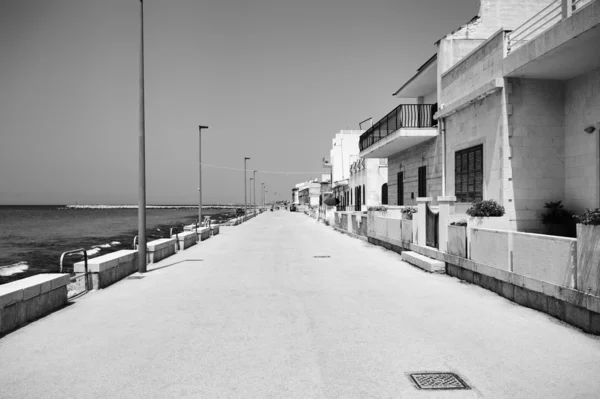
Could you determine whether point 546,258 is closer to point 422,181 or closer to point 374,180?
point 422,181

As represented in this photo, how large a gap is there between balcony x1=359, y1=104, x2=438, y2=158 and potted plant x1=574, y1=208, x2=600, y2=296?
1221cm

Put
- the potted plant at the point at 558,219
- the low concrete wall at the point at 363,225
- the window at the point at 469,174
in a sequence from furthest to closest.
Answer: the low concrete wall at the point at 363,225
the window at the point at 469,174
the potted plant at the point at 558,219

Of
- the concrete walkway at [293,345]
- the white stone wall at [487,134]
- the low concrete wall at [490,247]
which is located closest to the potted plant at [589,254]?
the concrete walkway at [293,345]

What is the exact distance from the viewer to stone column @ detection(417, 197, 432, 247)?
13078mm

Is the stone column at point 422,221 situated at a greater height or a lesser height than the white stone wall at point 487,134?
lesser

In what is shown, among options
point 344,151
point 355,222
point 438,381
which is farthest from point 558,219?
point 344,151

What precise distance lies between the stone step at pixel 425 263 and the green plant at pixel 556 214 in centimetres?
295

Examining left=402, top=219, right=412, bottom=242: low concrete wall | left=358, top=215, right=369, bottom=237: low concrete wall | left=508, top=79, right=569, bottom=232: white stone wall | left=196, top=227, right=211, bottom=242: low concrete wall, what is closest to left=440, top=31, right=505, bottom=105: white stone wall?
left=508, top=79, right=569, bottom=232: white stone wall

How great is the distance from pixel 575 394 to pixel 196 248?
54.3ft

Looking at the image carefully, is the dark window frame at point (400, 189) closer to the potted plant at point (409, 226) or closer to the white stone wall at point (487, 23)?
the potted plant at point (409, 226)

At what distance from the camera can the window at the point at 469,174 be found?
13.5m

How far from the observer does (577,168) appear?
1068 centimetres

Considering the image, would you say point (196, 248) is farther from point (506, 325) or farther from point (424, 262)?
point (506, 325)

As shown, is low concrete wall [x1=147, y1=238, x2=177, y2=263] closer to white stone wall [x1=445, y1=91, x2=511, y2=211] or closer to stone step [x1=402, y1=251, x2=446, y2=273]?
stone step [x1=402, y1=251, x2=446, y2=273]
